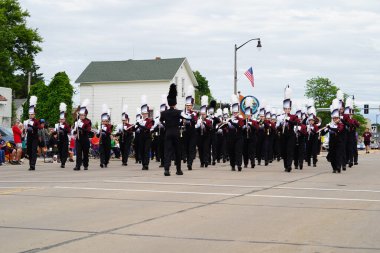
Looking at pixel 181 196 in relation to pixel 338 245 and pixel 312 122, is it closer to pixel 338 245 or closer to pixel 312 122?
pixel 338 245

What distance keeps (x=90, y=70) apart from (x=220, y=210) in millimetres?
59972

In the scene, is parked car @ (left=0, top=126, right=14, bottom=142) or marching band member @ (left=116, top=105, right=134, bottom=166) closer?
marching band member @ (left=116, top=105, right=134, bottom=166)

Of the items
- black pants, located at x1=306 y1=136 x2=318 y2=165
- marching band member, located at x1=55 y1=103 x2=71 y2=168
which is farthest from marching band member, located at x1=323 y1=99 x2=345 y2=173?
marching band member, located at x1=55 y1=103 x2=71 y2=168

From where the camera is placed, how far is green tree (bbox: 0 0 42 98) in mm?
69438

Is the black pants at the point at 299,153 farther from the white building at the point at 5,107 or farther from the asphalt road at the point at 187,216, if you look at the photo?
the white building at the point at 5,107

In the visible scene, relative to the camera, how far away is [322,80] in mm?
125938

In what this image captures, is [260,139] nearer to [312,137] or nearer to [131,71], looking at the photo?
[312,137]

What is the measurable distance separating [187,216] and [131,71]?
191 feet

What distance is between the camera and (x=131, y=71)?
67.9m

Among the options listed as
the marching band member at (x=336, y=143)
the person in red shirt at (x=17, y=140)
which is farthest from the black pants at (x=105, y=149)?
the marching band member at (x=336, y=143)

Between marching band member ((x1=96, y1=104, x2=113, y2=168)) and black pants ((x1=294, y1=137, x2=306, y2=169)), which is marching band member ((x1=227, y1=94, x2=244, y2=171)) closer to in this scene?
black pants ((x1=294, y1=137, x2=306, y2=169))

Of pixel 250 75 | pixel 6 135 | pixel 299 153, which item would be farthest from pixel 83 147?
pixel 250 75

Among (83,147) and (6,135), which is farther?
(6,135)

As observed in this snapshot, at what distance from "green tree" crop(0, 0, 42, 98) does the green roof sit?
25.0ft
